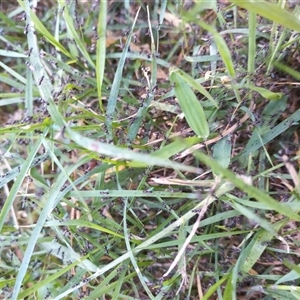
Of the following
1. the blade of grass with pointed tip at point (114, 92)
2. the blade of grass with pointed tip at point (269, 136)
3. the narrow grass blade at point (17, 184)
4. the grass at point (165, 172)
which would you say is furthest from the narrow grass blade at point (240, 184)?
the narrow grass blade at point (17, 184)

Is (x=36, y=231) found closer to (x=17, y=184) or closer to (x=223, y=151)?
(x=17, y=184)

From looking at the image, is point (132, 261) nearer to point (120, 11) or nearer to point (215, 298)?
point (215, 298)

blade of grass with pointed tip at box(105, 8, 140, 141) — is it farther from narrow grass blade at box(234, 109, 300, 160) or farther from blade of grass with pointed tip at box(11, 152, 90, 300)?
narrow grass blade at box(234, 109, 300, 160)

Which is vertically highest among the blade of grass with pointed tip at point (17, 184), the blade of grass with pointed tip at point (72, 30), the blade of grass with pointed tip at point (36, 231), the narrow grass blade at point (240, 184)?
the blade of grass with pointed tip at point (72, 30)

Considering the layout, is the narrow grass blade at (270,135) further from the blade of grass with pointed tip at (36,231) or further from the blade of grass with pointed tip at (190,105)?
the blade of grass with pointed tip at (36,231)

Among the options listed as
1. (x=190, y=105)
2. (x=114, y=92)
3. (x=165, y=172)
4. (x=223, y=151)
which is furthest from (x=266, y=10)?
(x=165, y=172)

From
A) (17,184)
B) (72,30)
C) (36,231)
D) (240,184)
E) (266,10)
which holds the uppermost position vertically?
(266,10)

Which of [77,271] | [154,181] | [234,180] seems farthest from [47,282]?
[234,180]
